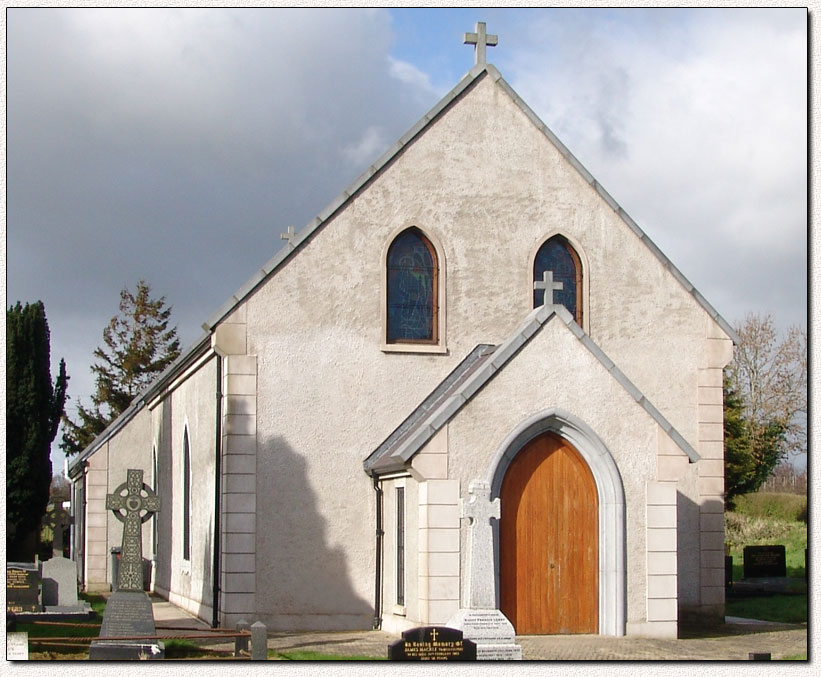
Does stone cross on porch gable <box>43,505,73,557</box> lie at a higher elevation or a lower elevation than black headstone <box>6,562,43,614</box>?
higher

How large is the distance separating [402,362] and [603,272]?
4.41m

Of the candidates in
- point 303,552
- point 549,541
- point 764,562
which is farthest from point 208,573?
point 764,562

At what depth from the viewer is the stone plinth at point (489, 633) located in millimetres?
16922

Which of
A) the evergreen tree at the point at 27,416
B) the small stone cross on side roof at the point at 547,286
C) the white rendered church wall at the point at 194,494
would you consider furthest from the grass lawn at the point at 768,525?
the evergreen tree at the point at 27,416

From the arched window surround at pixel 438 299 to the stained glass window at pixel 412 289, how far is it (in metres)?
0.11

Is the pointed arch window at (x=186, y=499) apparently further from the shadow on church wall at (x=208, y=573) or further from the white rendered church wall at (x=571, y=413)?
the white rendered church wall at (x=571, y=413)

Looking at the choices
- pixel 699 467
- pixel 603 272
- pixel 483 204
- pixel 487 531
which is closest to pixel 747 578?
pixel 699 467

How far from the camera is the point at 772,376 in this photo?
5047cm

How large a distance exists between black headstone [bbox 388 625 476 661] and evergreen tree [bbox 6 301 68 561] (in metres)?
20.8

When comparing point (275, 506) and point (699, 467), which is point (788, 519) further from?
→ point (275, 506)

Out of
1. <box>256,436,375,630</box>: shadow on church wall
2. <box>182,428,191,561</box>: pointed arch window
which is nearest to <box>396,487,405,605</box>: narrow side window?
<box>256,436,375,630</box>: shadow on church wall

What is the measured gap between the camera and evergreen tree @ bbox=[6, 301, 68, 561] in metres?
33.7

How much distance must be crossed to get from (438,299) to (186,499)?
8.44m

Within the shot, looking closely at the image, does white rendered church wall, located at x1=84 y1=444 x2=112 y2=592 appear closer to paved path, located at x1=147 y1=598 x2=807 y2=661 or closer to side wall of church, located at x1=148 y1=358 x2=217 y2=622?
side wall of church, located at x1=148 y1=358 x2=217 y2=622
